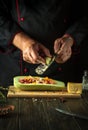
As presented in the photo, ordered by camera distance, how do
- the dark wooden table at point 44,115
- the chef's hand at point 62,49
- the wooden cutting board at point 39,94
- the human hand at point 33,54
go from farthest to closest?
the chef's hand at point 62,49 < the human hand at point 33,54 < the wooden cutting board at point 39,94 < the dark wooden table at point 44,115

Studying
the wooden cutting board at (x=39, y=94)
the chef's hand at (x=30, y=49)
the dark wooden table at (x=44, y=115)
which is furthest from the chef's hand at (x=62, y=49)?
the dark wooden table at (x=44, y=115)

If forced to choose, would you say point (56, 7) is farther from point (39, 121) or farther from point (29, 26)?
point (39, 121)

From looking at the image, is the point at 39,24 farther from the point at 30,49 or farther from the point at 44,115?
the point at 44,115

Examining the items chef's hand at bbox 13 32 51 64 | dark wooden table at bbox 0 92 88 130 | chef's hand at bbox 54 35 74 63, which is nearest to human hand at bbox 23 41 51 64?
chef's hand at bbox 13 32 51 64

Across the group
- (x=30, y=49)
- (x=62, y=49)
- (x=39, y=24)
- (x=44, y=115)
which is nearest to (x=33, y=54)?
(x=30, y=49)

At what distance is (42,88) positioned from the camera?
Answer: 1.83 m

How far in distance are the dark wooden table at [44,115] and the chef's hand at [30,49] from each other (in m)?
0.30

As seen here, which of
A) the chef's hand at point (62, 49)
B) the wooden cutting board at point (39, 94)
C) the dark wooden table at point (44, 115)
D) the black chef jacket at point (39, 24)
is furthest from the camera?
the black chef jacket at point (39, 24)

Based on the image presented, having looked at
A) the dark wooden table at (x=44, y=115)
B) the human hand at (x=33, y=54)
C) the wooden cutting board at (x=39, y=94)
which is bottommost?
the dark wooden table at (x=44, y=115)

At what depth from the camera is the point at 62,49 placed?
6.54 feet

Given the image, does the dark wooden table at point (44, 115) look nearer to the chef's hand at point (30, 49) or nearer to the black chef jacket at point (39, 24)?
the chef's hand at point (30, 49)

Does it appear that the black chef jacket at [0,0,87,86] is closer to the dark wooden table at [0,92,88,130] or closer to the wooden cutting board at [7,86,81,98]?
the wooden cutting board at [7,86,81,98]

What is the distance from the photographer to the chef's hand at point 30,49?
1.88 meters

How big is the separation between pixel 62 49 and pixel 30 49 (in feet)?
0.69
